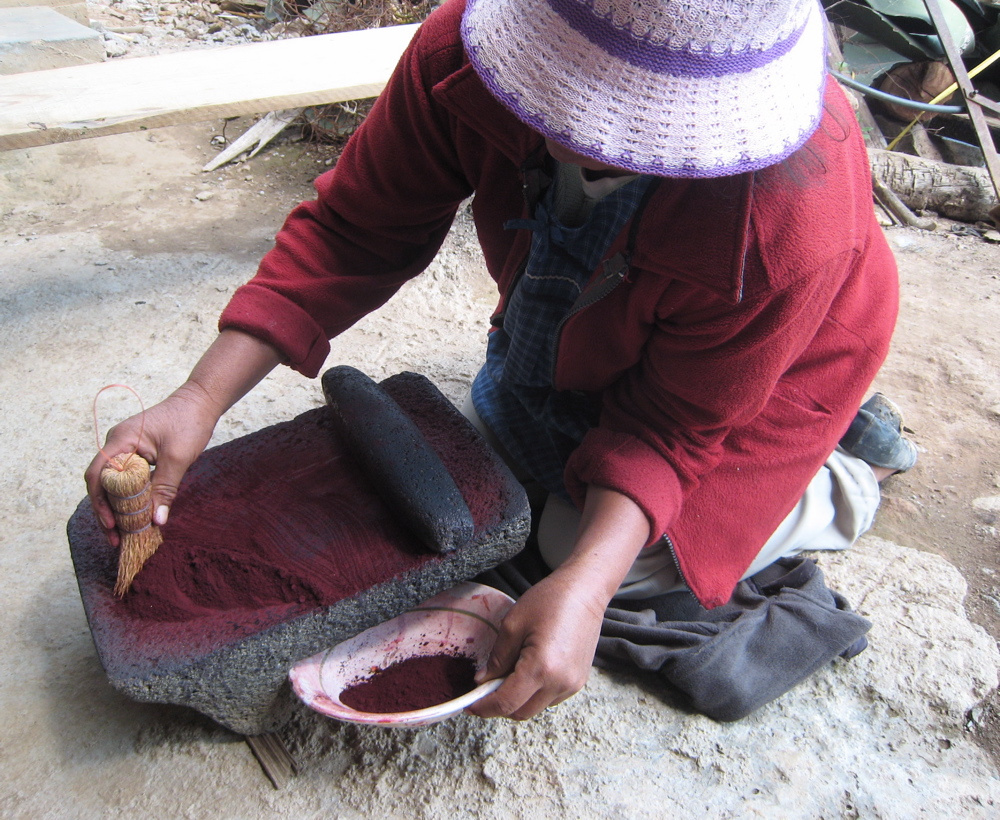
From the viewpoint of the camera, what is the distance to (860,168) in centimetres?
135

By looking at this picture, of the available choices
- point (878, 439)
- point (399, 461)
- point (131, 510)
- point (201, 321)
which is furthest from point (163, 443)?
point (878, 439)

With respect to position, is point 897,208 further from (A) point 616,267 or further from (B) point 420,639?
(B) point 420,639

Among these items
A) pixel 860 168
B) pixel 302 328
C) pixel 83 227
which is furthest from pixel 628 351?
pixel 83 227

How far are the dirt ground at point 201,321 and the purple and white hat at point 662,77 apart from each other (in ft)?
4.31

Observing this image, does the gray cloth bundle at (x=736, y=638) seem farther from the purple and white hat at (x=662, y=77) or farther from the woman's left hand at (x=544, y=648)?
the purple and white hat at (x=662, y=77)

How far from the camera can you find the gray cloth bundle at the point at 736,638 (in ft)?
5.27

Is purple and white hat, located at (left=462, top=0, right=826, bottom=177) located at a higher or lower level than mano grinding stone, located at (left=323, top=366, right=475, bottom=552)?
higher

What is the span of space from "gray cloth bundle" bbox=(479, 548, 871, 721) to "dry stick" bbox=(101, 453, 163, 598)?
Result: 823mm

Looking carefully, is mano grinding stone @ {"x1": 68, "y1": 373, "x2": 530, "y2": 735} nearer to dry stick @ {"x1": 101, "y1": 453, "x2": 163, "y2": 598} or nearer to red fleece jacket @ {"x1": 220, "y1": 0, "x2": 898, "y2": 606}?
dry stick @ {"x1": 101, "y1": 453, "x2": 163, "y2": 598}

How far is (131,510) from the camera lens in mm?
1304

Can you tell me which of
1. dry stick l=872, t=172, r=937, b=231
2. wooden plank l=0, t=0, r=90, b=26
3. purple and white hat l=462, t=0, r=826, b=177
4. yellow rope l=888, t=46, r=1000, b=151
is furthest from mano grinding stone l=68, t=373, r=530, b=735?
yellow rope l=888, t=46, r=1000, b=151

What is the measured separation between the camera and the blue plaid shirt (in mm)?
1433

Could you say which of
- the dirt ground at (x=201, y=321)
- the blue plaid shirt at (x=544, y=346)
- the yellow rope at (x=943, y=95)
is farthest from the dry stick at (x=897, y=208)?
the blue plaid shirt at (x=544, y=346)

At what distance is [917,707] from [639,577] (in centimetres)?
66
